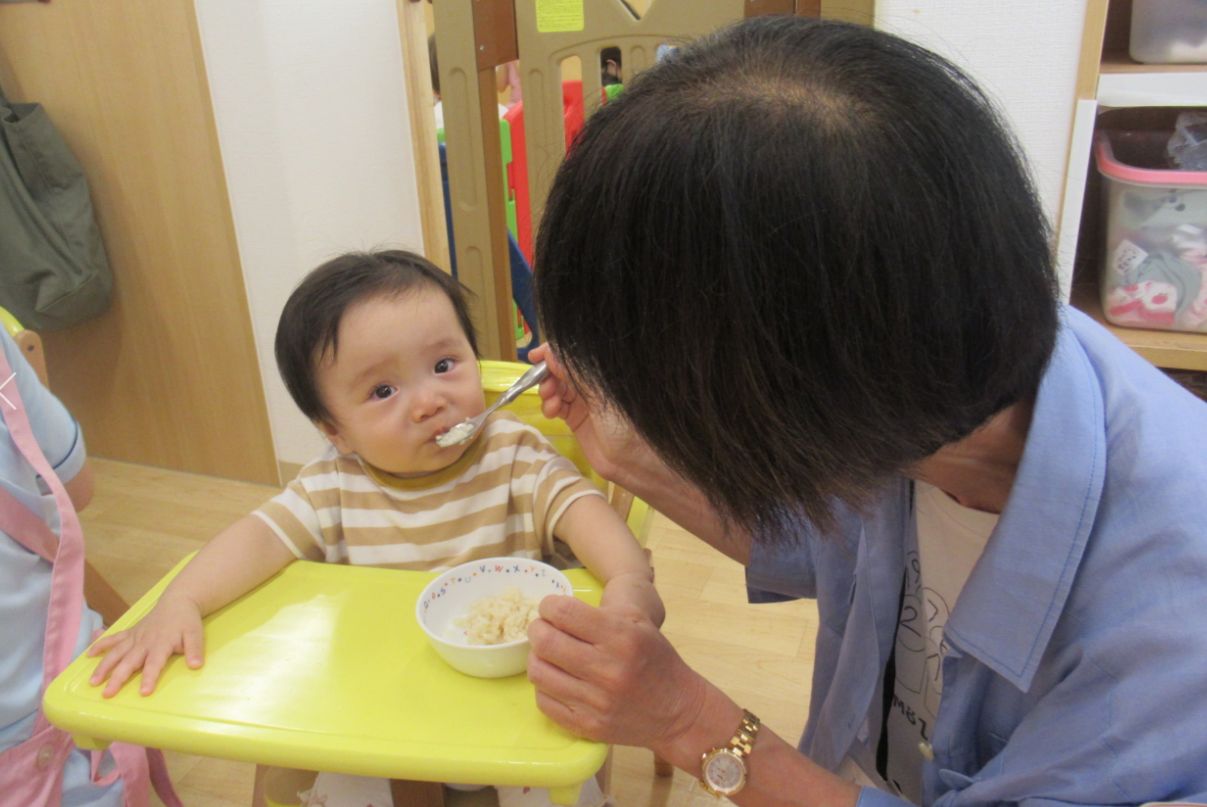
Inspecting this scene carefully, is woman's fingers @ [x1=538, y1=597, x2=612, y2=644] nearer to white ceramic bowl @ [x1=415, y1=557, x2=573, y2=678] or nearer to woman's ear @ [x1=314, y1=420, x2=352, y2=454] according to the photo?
white ceramic bowl @ [x1=415, y1=557, x2=573, y2=678]

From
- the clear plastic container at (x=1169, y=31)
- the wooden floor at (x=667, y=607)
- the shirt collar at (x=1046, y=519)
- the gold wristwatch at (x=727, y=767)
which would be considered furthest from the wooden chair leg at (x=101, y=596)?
the clear plastic container at (x=1169, y=31)

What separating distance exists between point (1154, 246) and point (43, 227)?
2.65m

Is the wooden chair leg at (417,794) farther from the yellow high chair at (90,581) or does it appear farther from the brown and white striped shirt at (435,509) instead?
the yellow high chair at (90,581)

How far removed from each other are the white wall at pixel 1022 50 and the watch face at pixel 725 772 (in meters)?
1.14

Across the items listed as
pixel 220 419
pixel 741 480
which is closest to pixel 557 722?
pixel 741 480

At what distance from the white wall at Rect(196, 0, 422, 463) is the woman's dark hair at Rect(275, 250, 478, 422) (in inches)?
49.0

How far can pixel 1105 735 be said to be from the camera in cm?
66

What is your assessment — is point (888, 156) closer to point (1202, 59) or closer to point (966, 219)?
point (966, 219)

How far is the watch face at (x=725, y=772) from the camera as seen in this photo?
2.64 ft

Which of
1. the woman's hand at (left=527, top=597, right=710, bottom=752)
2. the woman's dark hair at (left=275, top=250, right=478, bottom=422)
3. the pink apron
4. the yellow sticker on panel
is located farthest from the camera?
the yellow sticker on panel

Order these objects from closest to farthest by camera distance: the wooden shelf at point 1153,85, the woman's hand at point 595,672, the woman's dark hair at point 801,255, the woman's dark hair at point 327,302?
1. the woman's dark hair at point 801,255
2. the woman's hand at point 595,672
3. the woman's dark hair at point 327,302
4. the wooden shelf at point 1153,85

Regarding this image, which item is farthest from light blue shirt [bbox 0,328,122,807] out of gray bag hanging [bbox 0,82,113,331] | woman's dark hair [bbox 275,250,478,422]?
gray bag hanging [bbox 0,82,113,331]

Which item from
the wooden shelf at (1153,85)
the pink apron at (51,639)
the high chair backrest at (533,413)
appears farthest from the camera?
the wooden shelf at (1153,85)

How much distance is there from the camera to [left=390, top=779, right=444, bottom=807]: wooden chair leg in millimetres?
945
